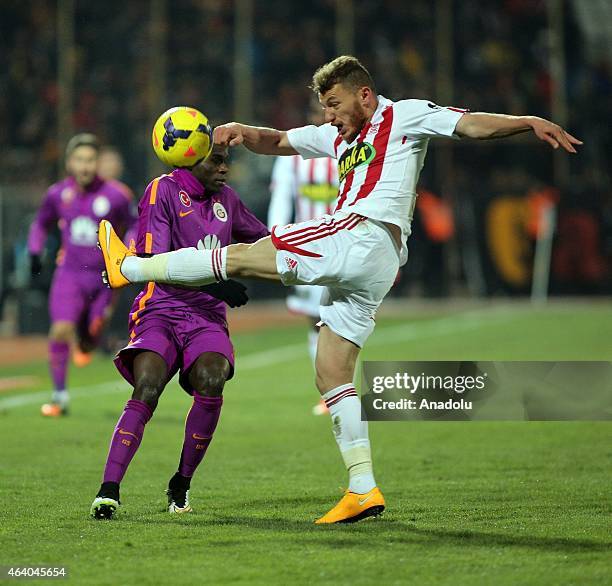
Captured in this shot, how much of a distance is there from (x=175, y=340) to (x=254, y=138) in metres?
1.09

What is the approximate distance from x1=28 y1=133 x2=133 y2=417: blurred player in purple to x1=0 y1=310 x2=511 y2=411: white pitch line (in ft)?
3.12

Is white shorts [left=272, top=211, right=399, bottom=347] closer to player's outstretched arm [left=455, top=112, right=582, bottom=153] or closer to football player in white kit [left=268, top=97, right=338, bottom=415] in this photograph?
player's outstretched arm [left=455, top=112, right=582, bottom=153]

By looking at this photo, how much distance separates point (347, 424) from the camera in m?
6.14

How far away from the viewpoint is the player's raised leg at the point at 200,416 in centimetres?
633

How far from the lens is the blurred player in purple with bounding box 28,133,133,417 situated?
11.4 m

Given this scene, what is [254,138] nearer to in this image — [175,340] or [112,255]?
[112,255]

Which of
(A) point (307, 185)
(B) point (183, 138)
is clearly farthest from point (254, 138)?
(A) point (307, 185)

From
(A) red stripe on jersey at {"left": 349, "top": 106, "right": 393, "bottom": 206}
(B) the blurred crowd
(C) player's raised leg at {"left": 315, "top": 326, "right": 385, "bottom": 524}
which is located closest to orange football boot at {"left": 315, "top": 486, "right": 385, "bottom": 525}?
(C) player's raised leg at {"left": 315, "top": 326, "right": 385, "bottom": 524}

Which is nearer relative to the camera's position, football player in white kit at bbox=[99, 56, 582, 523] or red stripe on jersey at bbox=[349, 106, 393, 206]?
football player in white kit at bbox=[99, 56, 582, 523]

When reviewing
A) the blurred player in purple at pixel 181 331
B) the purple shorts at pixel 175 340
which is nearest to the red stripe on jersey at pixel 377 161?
the blurred player in purple at pixel 181 331

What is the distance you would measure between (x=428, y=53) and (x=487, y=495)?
69.6 feet

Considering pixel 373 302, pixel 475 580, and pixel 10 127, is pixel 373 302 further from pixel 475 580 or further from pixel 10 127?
pixel 10 127

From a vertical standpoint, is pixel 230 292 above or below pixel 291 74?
below

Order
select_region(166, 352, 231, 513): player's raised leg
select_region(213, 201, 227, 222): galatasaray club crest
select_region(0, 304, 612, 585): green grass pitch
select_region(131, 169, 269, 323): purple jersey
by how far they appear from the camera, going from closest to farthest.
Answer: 1. select_region(0, 304, 612, 585): green grass pitch
2. select_region(166, 352, 231, 513): player's raised leg
3. select_region(131, 169, 269, 323): purple jersey
4. select_region(213, 201, 227, 222): galatasaray club crest
